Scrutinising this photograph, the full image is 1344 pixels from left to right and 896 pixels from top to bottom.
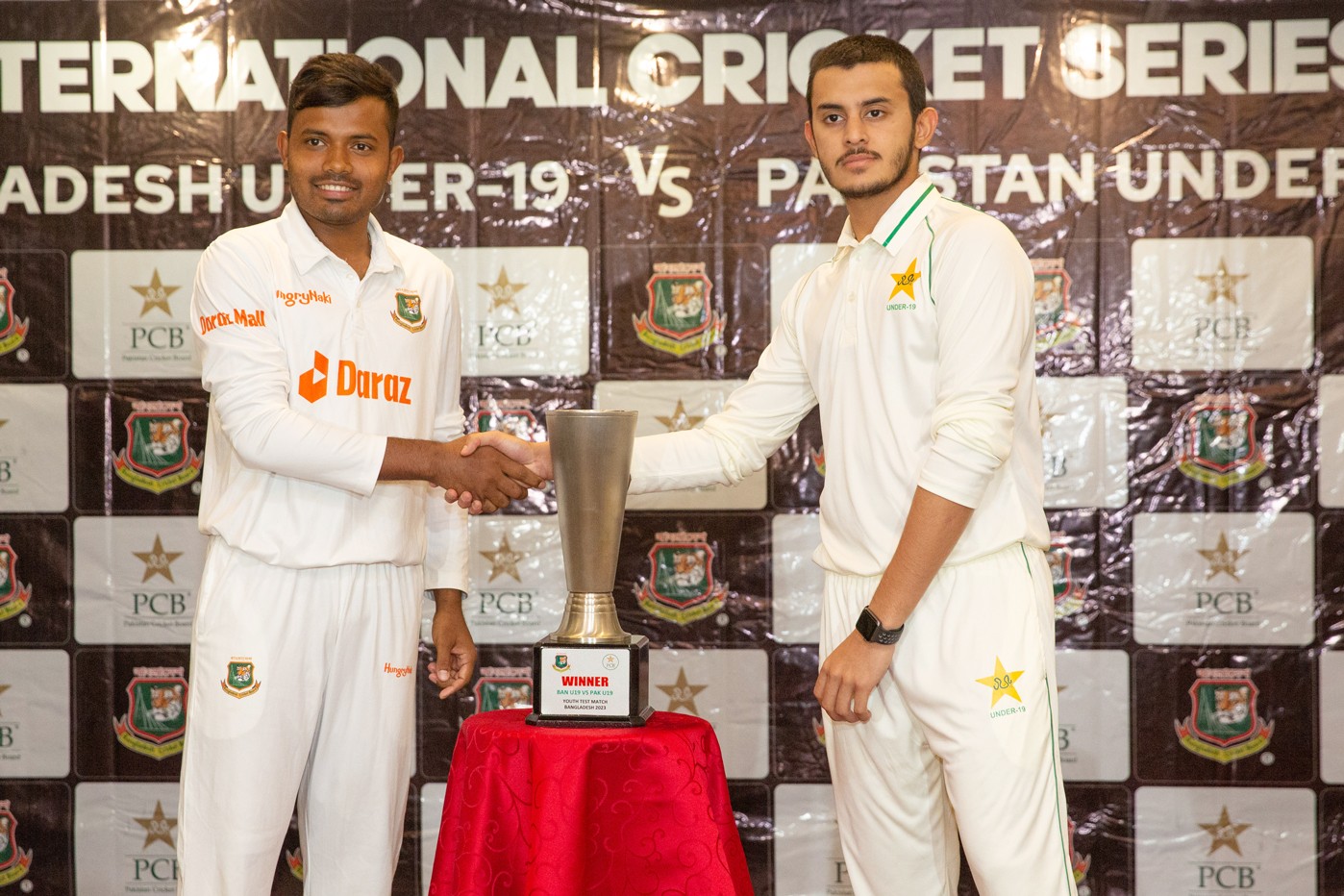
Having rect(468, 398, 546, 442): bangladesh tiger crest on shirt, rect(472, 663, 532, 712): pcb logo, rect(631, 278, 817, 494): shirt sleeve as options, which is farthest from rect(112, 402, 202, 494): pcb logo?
rect(631, 278, 817, 494): shirt sleeve

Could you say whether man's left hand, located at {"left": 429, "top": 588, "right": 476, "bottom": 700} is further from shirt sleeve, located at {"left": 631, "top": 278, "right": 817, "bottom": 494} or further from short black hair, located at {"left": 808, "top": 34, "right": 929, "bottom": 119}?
short black hair, located at {"left": 808, "top": 34, "right": 929, "bottom": 119}

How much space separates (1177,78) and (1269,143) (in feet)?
0.97

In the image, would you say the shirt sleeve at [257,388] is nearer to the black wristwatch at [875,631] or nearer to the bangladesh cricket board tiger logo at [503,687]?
the black wristwatch at [875,631]

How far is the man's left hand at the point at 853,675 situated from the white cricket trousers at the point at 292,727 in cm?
78

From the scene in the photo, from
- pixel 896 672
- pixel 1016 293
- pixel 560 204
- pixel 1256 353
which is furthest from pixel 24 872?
pixel 1256 353

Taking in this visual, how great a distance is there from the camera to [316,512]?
87.7 inches

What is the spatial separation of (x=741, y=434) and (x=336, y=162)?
0.93 meters

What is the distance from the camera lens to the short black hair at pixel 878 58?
218cm

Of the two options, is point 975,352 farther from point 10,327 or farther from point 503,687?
point 10,327

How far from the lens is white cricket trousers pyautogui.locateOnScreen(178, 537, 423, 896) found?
7.10 feet

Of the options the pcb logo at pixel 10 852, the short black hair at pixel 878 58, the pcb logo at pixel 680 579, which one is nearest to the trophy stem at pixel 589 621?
the short black hair at pixel 878 58

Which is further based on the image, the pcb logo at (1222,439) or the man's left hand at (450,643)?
the pcb logo at (1222,439)

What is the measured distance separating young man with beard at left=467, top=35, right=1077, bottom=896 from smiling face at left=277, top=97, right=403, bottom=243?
2.71 feet

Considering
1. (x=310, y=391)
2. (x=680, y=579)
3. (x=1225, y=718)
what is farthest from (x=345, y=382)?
(x=1225, y=718)
